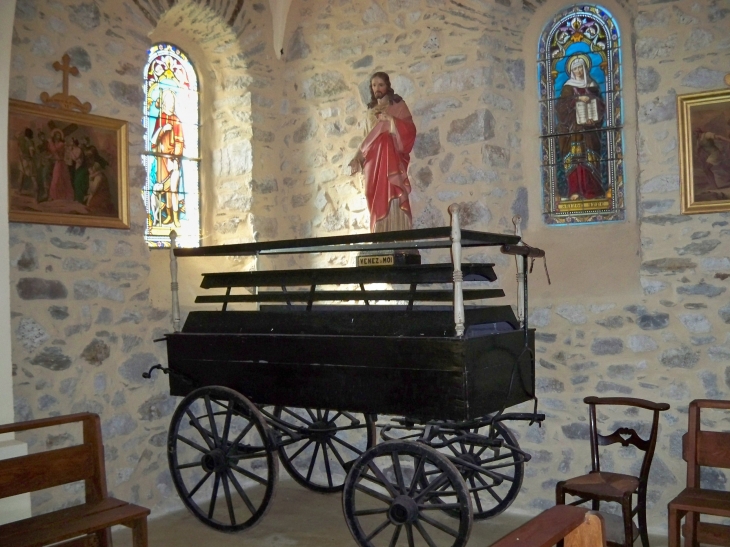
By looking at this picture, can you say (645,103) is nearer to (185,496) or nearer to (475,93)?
(475,93)

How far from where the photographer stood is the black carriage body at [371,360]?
3.60 m

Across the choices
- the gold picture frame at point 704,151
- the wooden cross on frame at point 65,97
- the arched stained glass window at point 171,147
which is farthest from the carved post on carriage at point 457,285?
the arched stained glass window at point 171,147

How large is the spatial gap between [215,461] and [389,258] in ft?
5.66

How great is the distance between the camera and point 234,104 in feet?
20.1

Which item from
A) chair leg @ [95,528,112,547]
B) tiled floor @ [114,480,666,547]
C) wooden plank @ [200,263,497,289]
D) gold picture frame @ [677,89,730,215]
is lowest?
tiled floor @ [114,480,666,547]

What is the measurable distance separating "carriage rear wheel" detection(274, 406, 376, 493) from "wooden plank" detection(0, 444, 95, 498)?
124 cm

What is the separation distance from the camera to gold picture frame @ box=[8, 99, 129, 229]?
443 centimetres

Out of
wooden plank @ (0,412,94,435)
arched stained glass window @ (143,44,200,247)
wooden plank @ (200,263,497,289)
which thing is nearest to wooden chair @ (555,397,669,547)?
wooden plank @ (200,263,497,289)

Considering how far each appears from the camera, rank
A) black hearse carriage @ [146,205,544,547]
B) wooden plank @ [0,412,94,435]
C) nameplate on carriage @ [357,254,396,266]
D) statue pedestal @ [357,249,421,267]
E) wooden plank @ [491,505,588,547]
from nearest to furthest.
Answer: wooden plank @ [491,505,588,547]
wooden plank @ [0,412,94,435]
black hearse carriage @ [146,205,544,547]
statue pedestal @ [357,249,421,267]
nameplate on carriage @ [357,254,396,266]

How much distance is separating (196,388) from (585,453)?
249cm

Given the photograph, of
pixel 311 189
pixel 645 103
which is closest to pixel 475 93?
pixel 645 103

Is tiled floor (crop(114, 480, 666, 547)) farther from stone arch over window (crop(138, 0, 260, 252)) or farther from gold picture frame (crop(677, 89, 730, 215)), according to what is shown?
stone arch over window (crop(138, 0, 260, 252))

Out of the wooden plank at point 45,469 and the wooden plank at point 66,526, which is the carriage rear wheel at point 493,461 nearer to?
the wooden plank at point 66,526

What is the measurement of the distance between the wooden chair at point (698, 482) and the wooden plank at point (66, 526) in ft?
8.24
